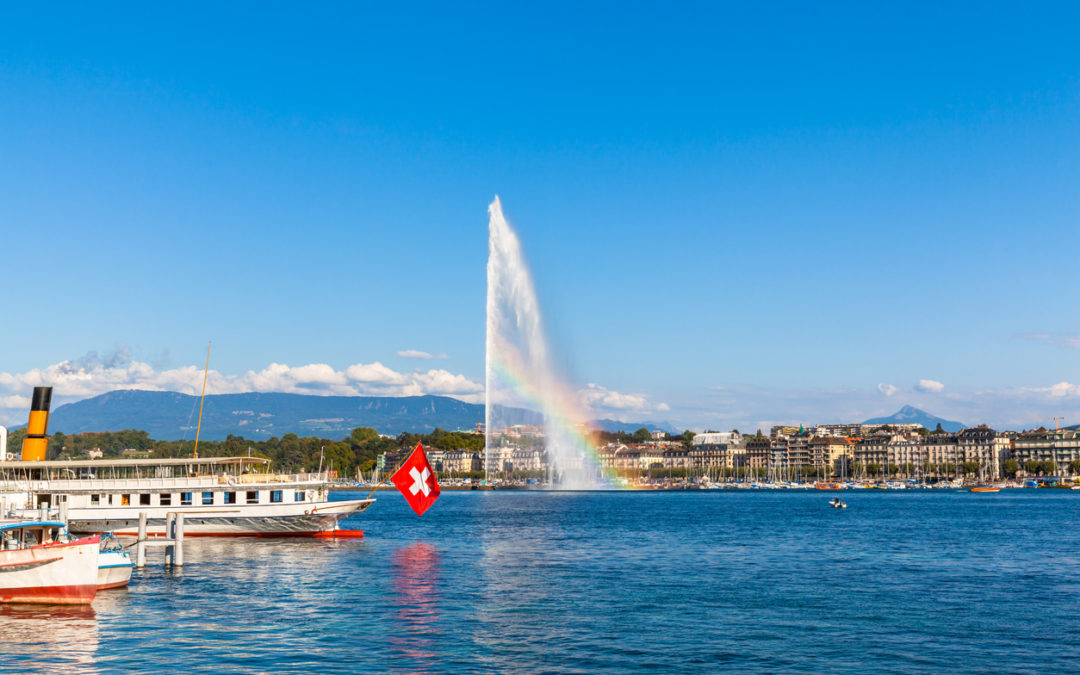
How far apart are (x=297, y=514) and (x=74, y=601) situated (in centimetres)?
2894

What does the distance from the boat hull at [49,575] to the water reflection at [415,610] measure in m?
10.3

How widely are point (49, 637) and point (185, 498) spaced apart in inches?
1377

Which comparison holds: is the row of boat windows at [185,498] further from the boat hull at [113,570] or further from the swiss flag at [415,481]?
the boat hull at [113,570]

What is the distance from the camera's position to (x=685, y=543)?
200 feet

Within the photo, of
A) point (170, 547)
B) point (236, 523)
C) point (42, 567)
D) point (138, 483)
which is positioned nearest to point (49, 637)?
point (42, 567)

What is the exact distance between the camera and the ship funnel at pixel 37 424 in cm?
6212

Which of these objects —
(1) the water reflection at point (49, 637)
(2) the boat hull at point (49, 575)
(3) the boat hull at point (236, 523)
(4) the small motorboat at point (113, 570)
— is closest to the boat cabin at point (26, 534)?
(2) the boat hull at point (49, 575)

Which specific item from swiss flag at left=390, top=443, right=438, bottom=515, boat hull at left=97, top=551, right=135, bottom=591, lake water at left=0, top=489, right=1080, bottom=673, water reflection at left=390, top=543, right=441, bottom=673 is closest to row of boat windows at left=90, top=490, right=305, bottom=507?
lake water at left=0, top=489, right=1080, bottom=673

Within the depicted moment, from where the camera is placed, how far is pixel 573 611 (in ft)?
106

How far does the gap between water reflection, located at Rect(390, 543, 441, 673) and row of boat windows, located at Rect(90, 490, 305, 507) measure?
42.5 feet

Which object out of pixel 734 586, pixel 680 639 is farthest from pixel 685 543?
pixel 680 639

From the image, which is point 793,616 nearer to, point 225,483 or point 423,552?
point 423,552

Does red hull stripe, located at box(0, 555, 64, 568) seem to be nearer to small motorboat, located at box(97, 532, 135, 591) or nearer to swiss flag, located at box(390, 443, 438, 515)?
small motorboat, located at box(97, 532, 135, 591)

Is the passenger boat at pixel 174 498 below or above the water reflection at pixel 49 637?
above
